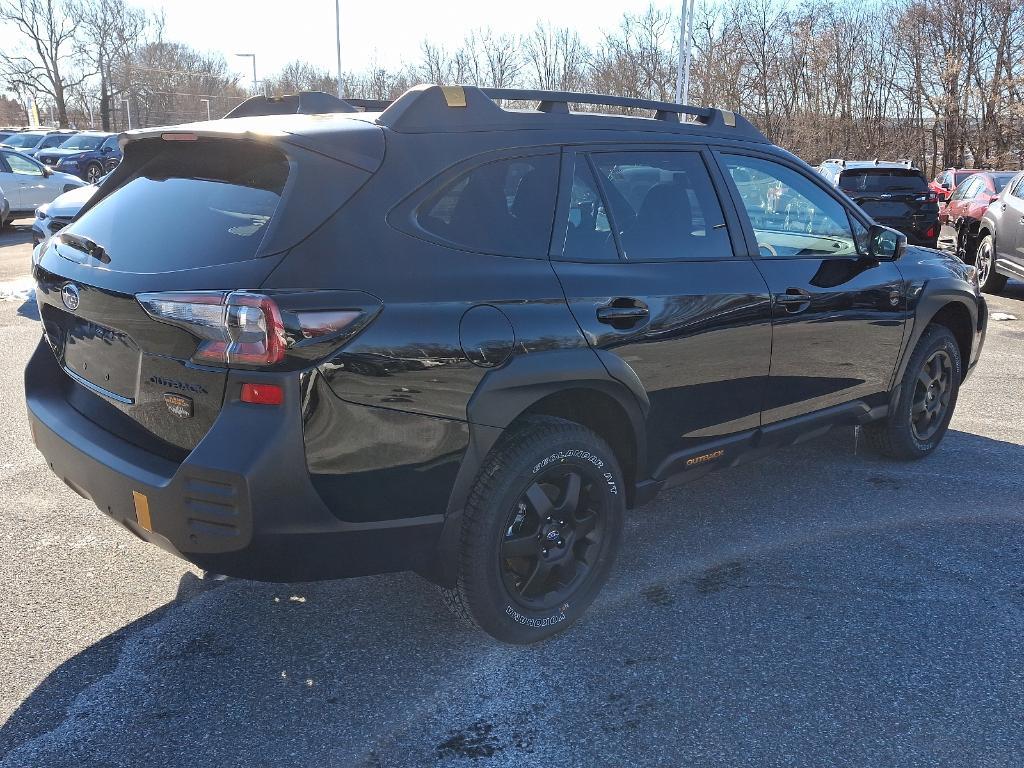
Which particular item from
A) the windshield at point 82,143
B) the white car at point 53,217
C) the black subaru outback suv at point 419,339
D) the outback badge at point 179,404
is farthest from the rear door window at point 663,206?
the windshield at point 82,143

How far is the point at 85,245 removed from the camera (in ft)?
10.1

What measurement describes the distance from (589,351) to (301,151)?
113 cm

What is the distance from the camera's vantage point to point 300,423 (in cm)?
250

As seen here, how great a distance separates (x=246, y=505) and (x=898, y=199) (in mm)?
14300

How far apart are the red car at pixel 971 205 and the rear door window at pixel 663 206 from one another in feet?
33.2

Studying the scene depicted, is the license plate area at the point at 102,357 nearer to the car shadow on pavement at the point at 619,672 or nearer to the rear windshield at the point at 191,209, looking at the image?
the rear windshield at the point at 191,209

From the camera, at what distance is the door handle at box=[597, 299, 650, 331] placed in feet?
10.6

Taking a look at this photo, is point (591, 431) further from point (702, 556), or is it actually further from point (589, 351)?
point (702, 556)

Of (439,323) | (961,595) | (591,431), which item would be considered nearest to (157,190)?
(439,323)

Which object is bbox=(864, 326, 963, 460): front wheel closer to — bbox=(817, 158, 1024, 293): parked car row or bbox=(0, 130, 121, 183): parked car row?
bbox=(817, 158, 1024, 293): parked car row

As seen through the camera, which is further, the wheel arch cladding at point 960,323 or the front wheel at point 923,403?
the wheel arch cladding at point 960,323

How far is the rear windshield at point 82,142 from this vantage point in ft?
98.7

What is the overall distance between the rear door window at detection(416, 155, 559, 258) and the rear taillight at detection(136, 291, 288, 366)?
613mm

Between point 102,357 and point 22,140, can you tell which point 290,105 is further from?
point 22,140
